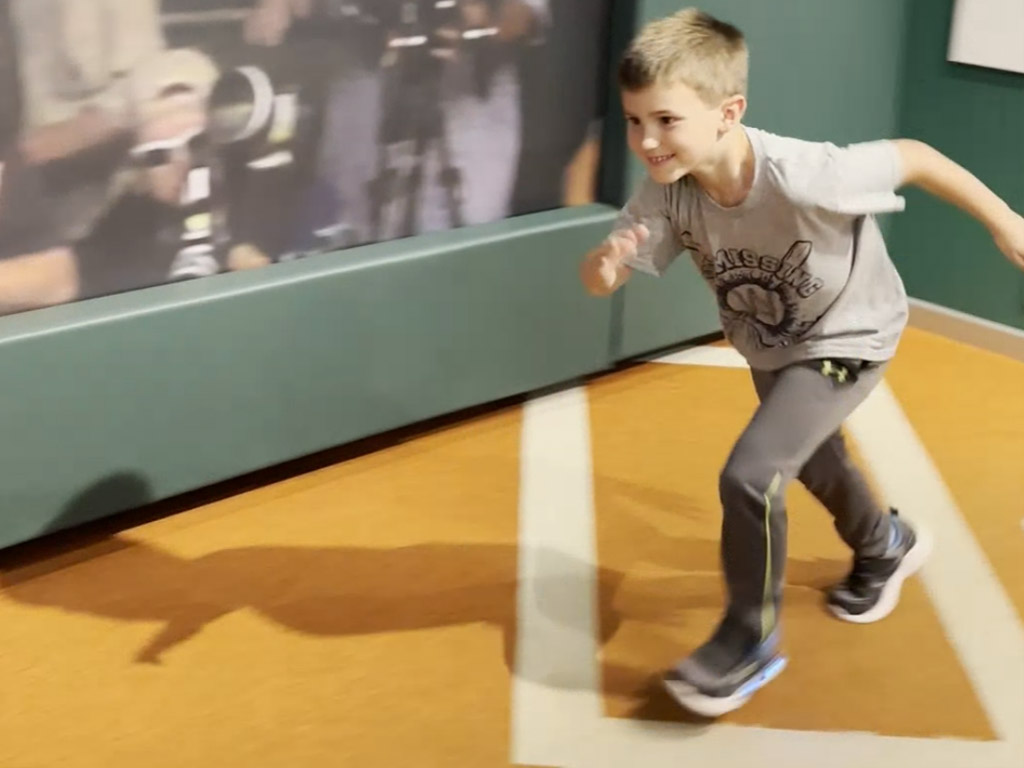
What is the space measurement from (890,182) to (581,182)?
2.62 ft

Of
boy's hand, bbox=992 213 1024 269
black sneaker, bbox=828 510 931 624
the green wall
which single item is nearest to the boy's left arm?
boy's hand, bbox=992 213 1024 269

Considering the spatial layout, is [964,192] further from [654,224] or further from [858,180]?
[654,224]

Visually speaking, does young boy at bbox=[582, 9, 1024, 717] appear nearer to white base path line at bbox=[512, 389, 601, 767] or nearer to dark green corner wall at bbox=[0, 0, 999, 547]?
white base path line at bbox=[512, 389, 601, 767]

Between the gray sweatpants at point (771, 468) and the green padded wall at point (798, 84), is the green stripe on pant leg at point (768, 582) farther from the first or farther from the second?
the green padded wall at point (798, 84)

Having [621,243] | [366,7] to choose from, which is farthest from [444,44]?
[621,243]

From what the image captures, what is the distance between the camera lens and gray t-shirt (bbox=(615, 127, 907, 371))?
1.15m

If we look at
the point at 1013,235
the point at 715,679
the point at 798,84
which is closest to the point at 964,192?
the point at 1013,235

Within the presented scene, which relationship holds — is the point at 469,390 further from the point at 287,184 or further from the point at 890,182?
the point at 890,182

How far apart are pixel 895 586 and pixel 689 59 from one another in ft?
2.29

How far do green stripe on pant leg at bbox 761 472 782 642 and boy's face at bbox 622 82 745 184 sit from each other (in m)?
0.31

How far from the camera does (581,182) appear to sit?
1.90 meters

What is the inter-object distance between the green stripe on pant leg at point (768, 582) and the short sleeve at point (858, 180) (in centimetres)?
27

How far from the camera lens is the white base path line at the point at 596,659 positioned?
45.6 inches

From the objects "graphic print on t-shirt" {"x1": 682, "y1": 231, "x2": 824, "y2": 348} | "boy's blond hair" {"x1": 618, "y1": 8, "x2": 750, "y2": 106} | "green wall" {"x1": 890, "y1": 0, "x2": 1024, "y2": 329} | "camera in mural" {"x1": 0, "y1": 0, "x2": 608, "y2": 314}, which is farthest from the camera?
"green wall" {"x1": 890, "y1": 0, "x2": 1024, "y2": 329}
